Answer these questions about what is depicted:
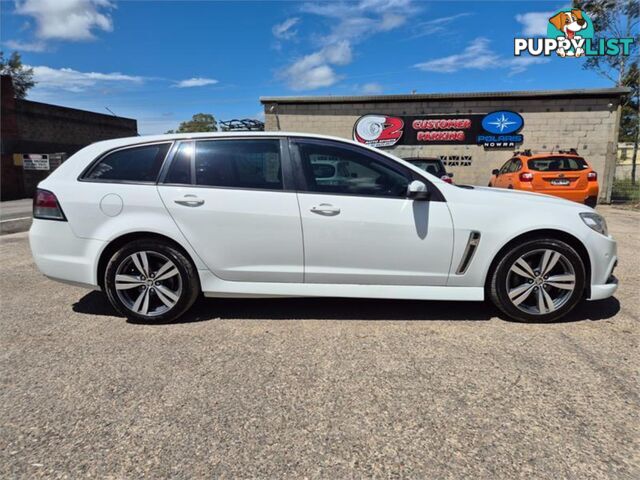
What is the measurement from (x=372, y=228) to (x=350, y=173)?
1.70 feet

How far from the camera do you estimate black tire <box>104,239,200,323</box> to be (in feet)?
11.5

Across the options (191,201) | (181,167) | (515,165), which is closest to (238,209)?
(191,201)

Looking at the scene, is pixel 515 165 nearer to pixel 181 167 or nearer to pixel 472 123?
pixel 472 123

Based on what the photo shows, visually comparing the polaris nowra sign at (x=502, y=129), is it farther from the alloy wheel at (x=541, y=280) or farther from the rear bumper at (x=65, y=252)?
the rear bumper at (x=65, y=252)

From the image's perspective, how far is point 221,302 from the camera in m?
4.18

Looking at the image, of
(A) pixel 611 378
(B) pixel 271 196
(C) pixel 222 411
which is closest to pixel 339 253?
(B) pixel 271 196

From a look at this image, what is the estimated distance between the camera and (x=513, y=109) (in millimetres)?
14758

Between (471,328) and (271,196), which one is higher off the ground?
(271,196)

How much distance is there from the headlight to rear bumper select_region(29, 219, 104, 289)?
13.2 feet

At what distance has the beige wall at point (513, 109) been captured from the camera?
47.1 feet

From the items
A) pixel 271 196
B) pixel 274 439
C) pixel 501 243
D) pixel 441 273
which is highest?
pixel 271 196

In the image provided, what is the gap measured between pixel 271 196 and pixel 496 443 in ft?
7.62

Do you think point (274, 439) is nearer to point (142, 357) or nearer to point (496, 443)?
point (496, 443)

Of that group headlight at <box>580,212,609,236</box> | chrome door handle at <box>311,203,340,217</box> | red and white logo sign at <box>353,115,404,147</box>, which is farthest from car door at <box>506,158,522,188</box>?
chrome door handle at <box>311,203,340,217</box>
